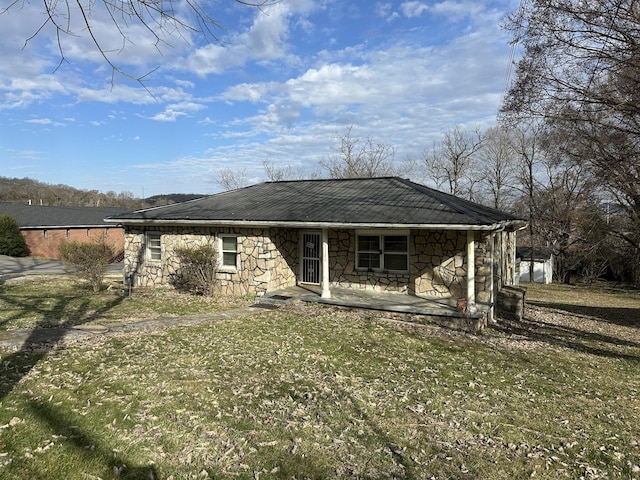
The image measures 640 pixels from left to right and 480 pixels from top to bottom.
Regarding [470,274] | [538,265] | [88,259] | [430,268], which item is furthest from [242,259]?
[538,265]

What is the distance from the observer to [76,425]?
4.03 meters

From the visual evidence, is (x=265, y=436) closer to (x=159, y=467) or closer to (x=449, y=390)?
(x=159, y=467)

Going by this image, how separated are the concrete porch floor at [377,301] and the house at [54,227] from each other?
21.1m

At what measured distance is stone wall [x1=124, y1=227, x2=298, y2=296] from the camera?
1196cm

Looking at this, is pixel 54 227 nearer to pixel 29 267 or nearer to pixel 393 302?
pixel 29 267

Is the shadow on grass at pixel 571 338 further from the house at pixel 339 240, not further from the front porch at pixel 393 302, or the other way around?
the front porch at pixel 393 302

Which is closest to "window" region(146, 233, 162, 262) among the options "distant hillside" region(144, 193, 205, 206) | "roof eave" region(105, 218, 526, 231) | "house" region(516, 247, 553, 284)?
"roof eave" region(105, 218, 526, 231)

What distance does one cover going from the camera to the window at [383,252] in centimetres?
1166

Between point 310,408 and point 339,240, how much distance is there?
25.9 ft

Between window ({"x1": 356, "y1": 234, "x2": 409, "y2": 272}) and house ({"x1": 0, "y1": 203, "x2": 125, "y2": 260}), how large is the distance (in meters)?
22.3

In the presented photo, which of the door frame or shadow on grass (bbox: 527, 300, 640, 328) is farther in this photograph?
shadow on grass (bbox: 527, 300, 640, 328)

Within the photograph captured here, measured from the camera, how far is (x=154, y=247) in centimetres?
1409

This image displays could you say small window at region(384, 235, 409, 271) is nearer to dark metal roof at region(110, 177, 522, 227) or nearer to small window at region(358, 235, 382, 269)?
small window at region(358, 235, 382, 269)

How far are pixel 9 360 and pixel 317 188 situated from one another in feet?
35.8
